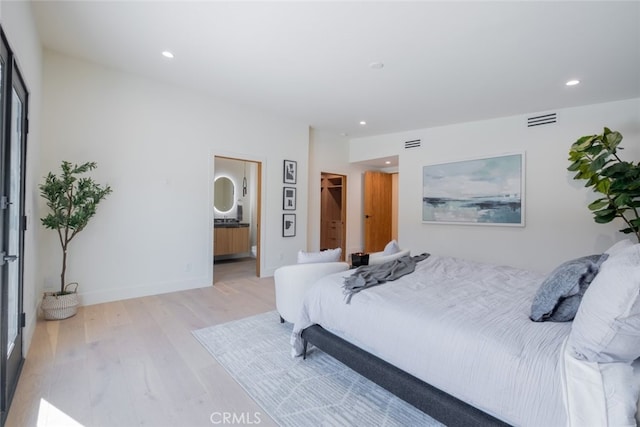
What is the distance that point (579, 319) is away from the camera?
4.17 feet

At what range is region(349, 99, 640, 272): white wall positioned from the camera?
13.4 feet

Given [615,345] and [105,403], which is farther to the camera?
[105,403]

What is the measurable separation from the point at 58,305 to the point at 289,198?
350cm

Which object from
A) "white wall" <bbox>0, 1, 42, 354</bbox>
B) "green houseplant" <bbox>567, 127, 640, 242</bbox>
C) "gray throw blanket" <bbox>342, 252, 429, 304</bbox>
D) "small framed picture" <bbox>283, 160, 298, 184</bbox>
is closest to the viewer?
"white wall" <bbox>0, 1, 42, 354</bbox>

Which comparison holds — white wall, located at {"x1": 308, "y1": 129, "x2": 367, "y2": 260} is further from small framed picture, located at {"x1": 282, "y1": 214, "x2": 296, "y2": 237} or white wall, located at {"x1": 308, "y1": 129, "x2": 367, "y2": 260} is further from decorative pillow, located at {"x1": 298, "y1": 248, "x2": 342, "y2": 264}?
decorative pillow, located at {"x1": 298, "y1": 248, "x2": 342, "y2": 264}

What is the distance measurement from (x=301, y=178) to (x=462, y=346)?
4560 millimetres

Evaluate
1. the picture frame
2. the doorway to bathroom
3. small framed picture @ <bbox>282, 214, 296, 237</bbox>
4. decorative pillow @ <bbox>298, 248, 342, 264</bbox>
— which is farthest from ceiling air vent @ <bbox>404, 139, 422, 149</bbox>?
decorative pillow @ <bbox>298, 248, 342, 264</bbox>

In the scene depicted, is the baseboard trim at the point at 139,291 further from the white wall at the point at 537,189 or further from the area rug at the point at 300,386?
the white wall at the point at 537,189

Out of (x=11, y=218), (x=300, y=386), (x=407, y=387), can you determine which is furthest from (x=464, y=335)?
(x=11, y=218)

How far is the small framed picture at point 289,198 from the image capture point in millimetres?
5410

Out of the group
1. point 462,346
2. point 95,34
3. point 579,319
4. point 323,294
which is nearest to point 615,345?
point 579,319

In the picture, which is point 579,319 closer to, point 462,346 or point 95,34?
point 462,346

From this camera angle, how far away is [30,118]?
261 centimetres

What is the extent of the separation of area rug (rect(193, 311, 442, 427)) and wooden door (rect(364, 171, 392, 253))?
477 centimetres
